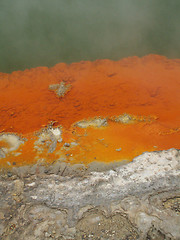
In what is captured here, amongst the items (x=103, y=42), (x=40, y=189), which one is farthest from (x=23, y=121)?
(x=103, y=42)

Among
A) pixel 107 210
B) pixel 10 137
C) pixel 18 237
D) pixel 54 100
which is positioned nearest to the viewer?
pixel 18 237

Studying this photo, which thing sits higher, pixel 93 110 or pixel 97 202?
pixel 93 110

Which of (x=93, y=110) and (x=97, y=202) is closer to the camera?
(x=97, y=202)

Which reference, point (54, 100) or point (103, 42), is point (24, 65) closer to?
point (54, 100)

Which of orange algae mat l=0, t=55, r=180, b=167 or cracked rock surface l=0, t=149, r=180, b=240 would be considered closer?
cracked rock surface l=0, t=149, r=180, b=240
